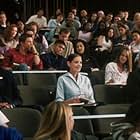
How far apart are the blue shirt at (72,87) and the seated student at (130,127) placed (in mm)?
A: 3095

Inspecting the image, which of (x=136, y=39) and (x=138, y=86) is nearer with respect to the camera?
(x=138, y=86)

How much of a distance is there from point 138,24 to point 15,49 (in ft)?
12.7

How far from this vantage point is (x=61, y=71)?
8.39 meters

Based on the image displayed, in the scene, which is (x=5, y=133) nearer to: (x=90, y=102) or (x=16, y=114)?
(x=16, y=114)

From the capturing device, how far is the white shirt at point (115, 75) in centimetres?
794

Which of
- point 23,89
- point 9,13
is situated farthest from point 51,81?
point 9,13

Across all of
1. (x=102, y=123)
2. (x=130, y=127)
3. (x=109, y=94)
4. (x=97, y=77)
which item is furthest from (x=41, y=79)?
(x=130, y=127)

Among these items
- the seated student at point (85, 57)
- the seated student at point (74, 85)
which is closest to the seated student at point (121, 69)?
the seated student at point (85, 57)

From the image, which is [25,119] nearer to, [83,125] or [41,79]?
[83,125]

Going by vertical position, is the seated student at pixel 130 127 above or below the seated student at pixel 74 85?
above

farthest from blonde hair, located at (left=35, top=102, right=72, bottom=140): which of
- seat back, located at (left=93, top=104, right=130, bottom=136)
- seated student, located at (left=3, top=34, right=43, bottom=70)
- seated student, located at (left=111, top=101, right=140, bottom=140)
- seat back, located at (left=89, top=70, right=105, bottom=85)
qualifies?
seated student, located at (left=3, top=34, right=43, bottom=70)

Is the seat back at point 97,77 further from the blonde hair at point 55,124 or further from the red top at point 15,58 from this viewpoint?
the blonde hair at point 55,124

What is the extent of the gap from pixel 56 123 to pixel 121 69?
4.58m

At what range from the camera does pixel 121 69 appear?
26.1 feet
